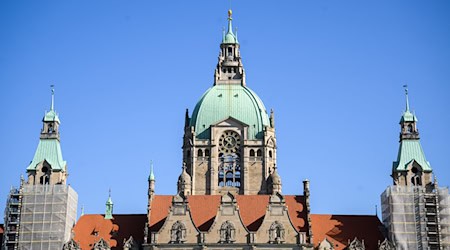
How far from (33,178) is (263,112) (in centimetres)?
2441

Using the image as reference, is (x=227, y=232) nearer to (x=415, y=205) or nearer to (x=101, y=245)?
(x=101, y=245)

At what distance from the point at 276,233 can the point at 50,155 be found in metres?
22.8

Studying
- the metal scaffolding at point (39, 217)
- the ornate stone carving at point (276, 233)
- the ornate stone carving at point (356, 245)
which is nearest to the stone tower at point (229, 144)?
the ornate stone carving at point (276, 233)

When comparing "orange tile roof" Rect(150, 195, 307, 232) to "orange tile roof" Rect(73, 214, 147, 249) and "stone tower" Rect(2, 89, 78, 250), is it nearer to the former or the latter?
"orange tile roof" Rect(73, 214, 147, 249)

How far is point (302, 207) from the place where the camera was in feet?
313

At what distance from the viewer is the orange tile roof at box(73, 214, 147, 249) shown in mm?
93812

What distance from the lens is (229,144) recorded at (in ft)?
344

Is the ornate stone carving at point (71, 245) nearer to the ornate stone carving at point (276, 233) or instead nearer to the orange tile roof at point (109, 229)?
the orange tile roof at point (109, 229)

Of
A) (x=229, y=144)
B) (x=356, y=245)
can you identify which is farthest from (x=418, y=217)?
(x=229, y=144)

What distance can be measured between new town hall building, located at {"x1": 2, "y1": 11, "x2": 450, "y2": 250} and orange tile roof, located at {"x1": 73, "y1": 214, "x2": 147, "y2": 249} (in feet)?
0.30

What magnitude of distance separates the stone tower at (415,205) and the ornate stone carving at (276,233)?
10.2 metres

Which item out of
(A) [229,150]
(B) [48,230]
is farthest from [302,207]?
(B) [48,230]

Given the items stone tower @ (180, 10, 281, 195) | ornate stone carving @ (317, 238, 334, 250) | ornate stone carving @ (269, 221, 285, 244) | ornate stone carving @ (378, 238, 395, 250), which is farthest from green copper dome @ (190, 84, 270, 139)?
ornate stone carving @ (378, 238, 395, 250)

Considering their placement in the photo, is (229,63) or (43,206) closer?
(43,206)
